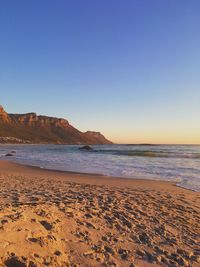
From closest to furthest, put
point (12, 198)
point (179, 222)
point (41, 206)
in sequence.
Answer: point (41, 206)
point (179, 222)
point (12, 198)

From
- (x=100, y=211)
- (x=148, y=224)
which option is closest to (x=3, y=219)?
(x=100, y=211)

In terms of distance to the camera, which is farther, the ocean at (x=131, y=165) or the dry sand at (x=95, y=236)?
the ocean at (x=131, y=165)

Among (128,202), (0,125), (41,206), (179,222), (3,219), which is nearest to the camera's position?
(3,219)

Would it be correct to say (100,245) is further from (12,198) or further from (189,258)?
(12,198)

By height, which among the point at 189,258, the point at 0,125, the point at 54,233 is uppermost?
the point at 0,125

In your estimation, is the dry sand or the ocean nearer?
the dry sand

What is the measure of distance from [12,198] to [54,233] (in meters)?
3.16

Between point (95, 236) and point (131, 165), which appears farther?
point (131, 165)

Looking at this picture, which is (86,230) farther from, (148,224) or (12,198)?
(12,198)

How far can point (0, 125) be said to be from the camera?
611 feet

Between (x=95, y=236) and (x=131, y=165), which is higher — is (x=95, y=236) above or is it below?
above

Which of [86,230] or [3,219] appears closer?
[3,219]

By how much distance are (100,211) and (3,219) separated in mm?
2750

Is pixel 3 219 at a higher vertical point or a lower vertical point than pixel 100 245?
higher
